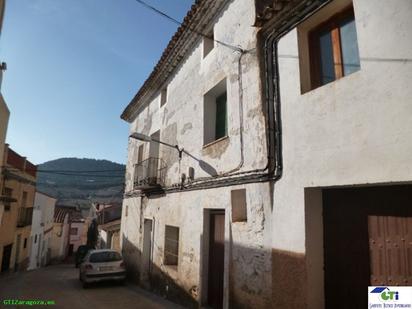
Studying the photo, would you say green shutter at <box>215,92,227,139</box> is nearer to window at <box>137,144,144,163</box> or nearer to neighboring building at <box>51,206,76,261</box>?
window at <box>137,144,144,163</box>

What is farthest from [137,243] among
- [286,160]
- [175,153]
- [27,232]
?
[27,232]

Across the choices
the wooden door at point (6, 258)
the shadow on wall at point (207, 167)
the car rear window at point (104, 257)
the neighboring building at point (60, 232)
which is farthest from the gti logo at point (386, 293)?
the neighboring building at point (60, 232)

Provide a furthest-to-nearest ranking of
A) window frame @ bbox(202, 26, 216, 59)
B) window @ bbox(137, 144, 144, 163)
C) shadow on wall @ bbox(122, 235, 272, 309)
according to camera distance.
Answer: window @ bbox(137, 144, 144, 163), window frame @ bbox(202, 26, 216, 59), shadow on wall @ bbox(122, 235, 272, 309)

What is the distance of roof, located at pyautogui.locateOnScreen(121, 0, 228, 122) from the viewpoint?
7.01 metres

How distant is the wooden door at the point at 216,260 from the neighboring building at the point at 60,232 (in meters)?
32.2

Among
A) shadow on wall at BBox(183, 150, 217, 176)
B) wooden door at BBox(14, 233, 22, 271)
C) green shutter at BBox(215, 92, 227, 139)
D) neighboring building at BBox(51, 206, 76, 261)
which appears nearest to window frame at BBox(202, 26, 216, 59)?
green shutter at BBox(215, 92, 227, 139)

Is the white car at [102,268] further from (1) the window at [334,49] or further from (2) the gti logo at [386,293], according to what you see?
(1) the window at [334,49]

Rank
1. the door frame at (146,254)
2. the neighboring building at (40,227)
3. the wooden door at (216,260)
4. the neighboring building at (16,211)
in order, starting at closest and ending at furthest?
1. the wooden door at (216,260)
2. the door frame at (146,254)
3. the neighboring building at (16,211)
4. the neighboring building at (40,227)

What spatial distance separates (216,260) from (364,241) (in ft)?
11.0

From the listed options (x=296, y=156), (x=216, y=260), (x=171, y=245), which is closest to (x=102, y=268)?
(x=171, y=245)

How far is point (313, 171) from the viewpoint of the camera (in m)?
3.88

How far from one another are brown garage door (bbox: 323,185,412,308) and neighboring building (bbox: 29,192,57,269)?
2351cm

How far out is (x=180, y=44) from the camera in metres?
8.59

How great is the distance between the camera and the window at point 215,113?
271 inches
